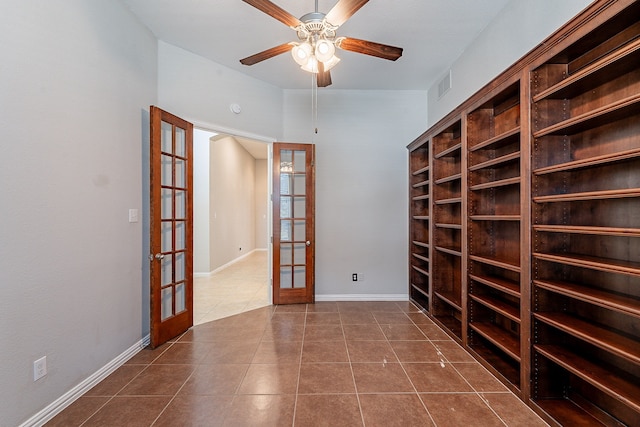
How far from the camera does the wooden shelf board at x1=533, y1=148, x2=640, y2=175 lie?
53.7 inches

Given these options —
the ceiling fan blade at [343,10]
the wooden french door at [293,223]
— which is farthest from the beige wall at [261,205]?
the ceiling fan blade at [343,10]

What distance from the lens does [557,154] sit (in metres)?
1.92

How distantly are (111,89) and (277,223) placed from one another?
2.35 metres

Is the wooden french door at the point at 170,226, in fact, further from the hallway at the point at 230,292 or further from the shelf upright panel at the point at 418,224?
the shelf upright panel at the point at 418,224

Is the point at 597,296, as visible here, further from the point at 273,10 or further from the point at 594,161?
the point at 273,10

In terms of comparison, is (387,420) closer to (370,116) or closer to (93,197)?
(93,197)

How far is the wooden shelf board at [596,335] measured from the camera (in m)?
1.41

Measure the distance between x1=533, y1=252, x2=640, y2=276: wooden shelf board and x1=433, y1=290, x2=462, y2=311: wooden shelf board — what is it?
131 centimetres

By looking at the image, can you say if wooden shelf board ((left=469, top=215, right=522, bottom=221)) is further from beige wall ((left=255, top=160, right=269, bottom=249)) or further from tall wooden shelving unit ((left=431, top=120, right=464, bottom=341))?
beige wall ((left=255, top=160, right=269, bottom=249))

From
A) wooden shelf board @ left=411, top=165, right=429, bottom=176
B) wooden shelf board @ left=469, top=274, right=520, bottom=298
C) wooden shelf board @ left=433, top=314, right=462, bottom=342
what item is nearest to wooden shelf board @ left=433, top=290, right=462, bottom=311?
wooden shelf board @ left=433, top=314, right=462, bottom=342

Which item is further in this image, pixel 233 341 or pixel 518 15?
pixel 233 341

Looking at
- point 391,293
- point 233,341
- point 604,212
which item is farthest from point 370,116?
point 233,341

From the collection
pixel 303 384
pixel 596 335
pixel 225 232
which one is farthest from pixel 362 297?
pixel 225 232

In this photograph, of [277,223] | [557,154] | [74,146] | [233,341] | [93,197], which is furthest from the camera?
[277,223]
